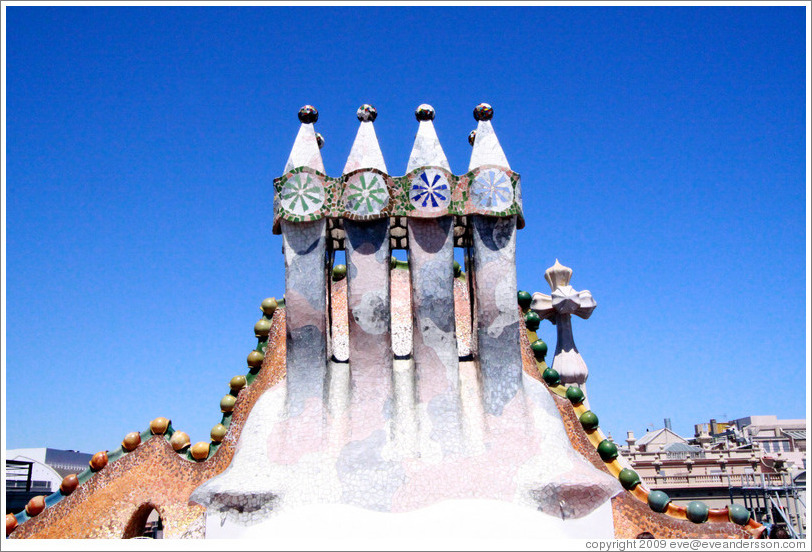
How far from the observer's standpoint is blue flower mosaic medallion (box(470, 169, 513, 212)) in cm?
831

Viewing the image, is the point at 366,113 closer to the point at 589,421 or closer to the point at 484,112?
the point at 484,112

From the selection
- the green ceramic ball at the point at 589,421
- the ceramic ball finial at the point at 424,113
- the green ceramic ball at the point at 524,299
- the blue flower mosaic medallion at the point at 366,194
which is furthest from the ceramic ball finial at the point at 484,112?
the green ceramic ball at the point at 589,421

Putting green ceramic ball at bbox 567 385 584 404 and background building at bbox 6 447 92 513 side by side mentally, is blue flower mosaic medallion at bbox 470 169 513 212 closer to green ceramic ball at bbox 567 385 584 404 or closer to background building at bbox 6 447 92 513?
green ceramic ball at bbox 567 385 584 404

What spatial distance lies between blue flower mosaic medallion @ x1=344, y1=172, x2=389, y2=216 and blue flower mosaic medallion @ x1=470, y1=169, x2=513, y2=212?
3.71ft

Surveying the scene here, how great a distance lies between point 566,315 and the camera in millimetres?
12188

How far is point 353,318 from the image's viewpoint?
8148 mm

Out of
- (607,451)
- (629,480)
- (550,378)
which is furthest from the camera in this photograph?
(550,378)

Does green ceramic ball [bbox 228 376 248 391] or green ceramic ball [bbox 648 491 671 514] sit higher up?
green ceramic ball [bbox 228 376 248 391]

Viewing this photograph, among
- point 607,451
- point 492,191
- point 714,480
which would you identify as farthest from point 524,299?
point 714,480

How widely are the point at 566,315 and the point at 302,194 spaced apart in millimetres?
6036

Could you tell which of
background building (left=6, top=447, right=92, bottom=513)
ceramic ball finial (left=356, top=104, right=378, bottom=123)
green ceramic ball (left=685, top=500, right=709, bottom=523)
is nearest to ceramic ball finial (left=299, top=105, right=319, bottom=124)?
ceramic ball finial (left=356, top=104, right=378, bottom=123)

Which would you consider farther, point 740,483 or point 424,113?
point 740,483

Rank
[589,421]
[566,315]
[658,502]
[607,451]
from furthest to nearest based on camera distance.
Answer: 1. [566,315]
2. [589,421]
3. [607,451]
4. [658,502]

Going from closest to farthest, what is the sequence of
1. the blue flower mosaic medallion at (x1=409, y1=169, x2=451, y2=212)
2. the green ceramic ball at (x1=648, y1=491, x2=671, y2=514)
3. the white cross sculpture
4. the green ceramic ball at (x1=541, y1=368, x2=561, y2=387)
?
the blue flower mosaic medallion at (x1=409, y1=169, x2=451, y2=212) → the green ceramic ball at (x1=648, y1=491, x2=671, y2=514) → the green ceramic ball at (x1=541, y1=368, x2=561, y2=387) → the white cross sculpture
